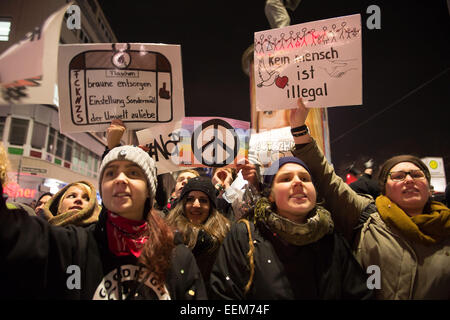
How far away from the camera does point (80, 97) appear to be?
2.62 metres

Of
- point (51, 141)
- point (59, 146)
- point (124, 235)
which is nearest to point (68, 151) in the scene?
point (59, 146)

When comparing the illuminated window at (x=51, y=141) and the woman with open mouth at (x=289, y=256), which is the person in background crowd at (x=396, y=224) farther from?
the illuminated window at (x=51, y=141)

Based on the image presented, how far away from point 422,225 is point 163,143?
231cm

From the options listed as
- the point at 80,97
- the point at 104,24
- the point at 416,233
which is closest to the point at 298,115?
the point at 416,233

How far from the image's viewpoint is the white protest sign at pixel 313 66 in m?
2.34

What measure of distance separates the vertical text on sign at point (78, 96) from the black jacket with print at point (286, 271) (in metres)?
1.77

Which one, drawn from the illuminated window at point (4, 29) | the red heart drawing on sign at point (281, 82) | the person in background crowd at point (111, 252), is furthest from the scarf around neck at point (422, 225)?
the illuminated window at point (4, 29)

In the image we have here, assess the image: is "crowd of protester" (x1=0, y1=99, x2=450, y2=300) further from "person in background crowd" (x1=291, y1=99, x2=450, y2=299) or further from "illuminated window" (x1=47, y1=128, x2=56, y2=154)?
"illuminated window" (x1=47, y1=128, x2=56, y2=154)

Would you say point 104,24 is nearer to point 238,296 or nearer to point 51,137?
point 51,137

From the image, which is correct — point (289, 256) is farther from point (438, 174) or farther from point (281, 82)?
point (438, 174)

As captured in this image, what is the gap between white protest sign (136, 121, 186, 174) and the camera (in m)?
2.93

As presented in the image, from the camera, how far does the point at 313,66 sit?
2.41 meters

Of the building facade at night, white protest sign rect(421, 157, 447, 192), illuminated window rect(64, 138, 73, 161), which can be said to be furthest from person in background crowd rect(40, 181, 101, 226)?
illuminated window rect(64, 138, 73, 161)
